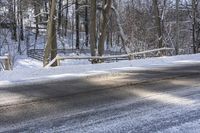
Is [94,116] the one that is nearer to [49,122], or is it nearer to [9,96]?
[49,122]

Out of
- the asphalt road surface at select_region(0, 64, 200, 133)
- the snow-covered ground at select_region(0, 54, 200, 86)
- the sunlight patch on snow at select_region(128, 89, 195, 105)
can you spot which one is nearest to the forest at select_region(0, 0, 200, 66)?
the snow-covered ground at select_region(0, 54, 200, 86)

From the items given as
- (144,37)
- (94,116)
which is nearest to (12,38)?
(144,37)

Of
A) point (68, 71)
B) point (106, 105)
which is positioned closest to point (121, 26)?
point (68, 71)

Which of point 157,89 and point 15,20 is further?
point 15,20

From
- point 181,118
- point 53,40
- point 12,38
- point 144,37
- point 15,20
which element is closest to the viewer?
point 181,118

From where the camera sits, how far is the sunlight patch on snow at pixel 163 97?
8202 millimetres

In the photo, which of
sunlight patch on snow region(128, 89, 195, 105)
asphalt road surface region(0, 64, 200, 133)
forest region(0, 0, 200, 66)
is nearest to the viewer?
asphalt road surface region(0, 64, 200, 133)

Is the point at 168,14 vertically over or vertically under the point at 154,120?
over

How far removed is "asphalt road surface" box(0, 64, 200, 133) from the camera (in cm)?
650

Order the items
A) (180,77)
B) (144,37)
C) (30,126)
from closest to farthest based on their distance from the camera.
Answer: (30,126), (180,77), (144,37)

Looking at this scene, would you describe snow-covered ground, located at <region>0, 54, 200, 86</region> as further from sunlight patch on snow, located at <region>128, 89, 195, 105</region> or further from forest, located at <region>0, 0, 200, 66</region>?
forest, located at <region>0, 0, 200, 66</region>

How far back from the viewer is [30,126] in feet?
21.3

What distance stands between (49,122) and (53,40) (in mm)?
20753

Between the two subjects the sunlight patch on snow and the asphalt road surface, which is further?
the sunlight patch on snow
